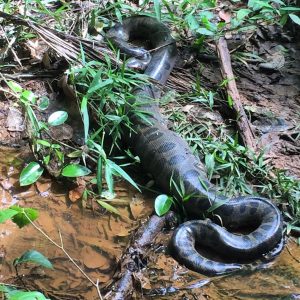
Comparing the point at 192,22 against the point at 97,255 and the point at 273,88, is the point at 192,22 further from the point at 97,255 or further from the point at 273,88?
the point at 97,255

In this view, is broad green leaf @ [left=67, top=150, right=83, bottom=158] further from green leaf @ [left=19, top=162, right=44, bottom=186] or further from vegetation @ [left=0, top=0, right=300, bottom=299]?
green leaf @ [left=19, top=162, right=44, bottom=186]

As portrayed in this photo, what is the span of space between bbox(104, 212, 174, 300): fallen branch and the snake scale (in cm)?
18

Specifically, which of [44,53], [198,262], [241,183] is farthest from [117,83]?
[198,262]

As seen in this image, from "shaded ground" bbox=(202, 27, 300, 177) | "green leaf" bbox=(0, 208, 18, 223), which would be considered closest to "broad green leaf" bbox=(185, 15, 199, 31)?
"shaded ground" bbox=(202, 27, 300, 177)

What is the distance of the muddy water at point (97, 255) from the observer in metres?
4.27

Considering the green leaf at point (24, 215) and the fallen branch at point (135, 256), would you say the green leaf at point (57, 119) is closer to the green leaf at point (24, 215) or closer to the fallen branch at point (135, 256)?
the fallen branch at point (135, 256)

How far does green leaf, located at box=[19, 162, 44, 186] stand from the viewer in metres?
5.11

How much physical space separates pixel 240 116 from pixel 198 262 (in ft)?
6.32

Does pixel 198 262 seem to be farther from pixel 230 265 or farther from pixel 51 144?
pixel 51 144

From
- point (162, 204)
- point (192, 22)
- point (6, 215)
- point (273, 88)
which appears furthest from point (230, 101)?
point (6, 215)

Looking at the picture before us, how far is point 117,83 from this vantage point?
576cm

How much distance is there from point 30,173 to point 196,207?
156 centimetres

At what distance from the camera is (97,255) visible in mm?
4652

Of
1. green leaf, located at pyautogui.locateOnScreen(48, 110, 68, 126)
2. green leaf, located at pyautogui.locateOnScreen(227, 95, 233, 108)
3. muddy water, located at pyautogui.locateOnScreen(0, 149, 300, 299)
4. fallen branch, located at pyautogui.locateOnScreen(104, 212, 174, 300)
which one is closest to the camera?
fallen branch, located at pyautogui.locateOnScreen(104, 212, 174, 300)
